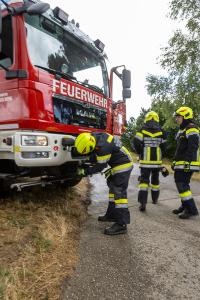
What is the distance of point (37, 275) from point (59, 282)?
204 millimetres

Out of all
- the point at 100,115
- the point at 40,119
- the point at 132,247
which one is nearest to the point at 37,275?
the point at 132,247

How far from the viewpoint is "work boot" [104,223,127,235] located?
11.8 ft

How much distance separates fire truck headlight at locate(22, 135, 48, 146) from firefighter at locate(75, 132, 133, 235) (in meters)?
0.40

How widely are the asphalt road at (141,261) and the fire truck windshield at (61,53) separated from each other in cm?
219

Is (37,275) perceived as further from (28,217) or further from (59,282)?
(28,217)

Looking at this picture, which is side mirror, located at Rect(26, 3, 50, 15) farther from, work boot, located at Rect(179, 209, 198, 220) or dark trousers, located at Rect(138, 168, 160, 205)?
work boot, located at Rect(179, 209, 198, 220)

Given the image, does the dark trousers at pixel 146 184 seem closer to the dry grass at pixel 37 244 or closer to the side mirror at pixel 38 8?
the dry grass at pixel 37 244

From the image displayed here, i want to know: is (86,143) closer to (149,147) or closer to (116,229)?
(116,229)

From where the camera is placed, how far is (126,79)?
541cm

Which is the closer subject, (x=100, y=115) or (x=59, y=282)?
(x=59, y=282)

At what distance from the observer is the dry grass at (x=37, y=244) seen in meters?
2.27

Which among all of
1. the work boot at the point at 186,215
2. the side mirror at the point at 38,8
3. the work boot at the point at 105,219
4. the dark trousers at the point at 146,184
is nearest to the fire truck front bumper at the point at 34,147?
the work boot at the point at 105,219

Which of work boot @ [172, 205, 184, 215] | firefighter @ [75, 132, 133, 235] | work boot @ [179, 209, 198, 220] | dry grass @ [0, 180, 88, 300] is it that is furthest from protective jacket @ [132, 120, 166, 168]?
dry grass @ [0, 180, 88, 300]

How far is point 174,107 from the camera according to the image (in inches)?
578
